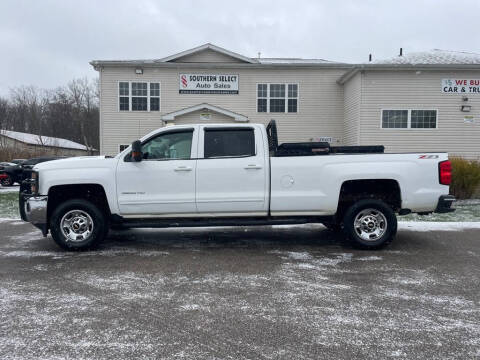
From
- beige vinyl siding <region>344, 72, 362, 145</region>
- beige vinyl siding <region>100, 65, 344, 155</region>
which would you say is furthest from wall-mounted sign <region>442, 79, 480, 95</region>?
beige vinyl siding <region>100, 65, 344, 155</region>

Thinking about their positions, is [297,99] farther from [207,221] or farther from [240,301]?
[240,301]

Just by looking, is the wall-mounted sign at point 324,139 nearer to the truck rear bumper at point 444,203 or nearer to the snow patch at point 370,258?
the truck rear bumper at point 444,203

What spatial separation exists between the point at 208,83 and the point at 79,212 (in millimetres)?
14300

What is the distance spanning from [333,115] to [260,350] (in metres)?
18.0

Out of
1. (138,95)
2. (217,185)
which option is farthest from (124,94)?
(217,185)

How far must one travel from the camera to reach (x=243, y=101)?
1952 cm

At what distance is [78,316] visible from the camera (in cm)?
369

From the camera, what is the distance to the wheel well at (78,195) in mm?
6215

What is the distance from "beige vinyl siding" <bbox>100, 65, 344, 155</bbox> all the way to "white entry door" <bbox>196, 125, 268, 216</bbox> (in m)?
13.4

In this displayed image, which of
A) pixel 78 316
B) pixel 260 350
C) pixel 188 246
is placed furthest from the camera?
pixel 188 246

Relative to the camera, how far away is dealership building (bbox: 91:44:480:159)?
58.5 ft

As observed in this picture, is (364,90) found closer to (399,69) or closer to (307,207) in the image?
(399,69)

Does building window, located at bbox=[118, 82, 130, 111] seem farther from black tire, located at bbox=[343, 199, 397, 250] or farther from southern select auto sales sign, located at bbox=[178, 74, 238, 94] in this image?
black tire, located at bbox=[343, 199, 397, 250]

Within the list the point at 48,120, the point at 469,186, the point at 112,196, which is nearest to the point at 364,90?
the point at 469,186
